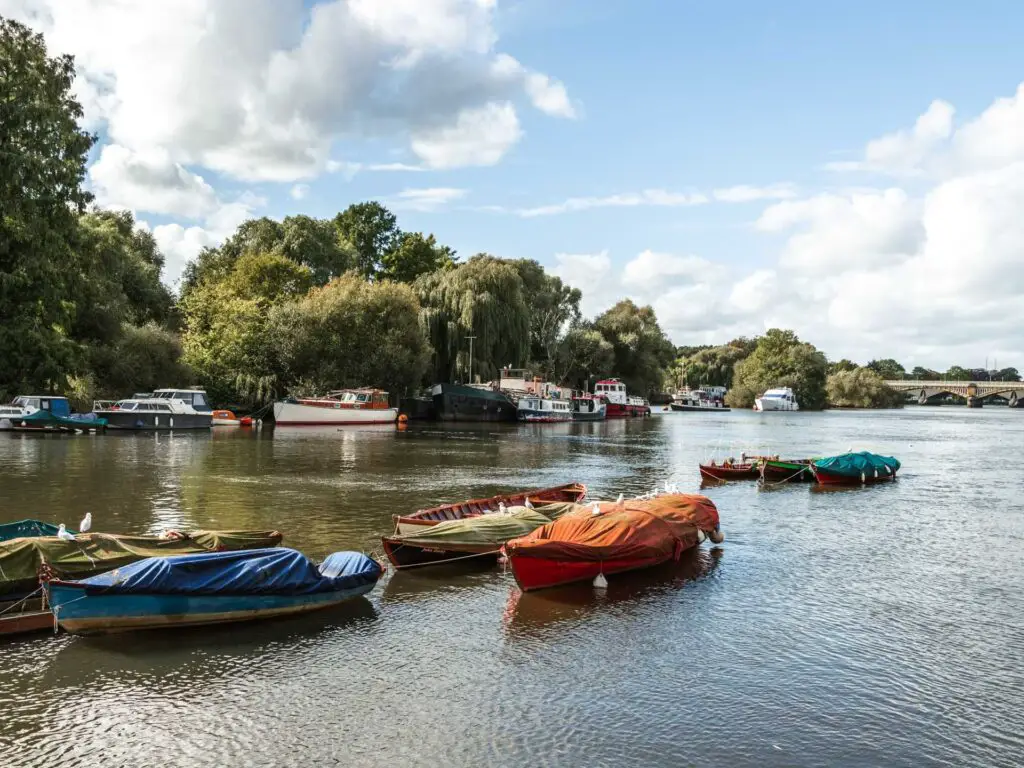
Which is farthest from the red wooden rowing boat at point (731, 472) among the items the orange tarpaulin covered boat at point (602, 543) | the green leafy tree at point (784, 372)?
the green leafy tree at point (784, 372)

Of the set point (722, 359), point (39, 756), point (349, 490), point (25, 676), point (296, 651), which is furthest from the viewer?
point (722, 359)

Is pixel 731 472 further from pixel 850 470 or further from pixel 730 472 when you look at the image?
pixel 850 470

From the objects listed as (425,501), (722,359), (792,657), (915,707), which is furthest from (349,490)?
(722,359)

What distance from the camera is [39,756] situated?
9.29 metres

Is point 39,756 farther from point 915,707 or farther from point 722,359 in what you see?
point 722,359

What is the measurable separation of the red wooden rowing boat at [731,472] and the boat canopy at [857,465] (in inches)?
105

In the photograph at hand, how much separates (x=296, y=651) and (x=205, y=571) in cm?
206

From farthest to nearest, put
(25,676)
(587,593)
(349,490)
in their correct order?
(349,490) < (587,593) < (25,676)

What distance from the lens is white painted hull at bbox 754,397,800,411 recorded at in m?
132

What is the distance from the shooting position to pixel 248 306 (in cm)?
6744

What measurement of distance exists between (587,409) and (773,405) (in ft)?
188

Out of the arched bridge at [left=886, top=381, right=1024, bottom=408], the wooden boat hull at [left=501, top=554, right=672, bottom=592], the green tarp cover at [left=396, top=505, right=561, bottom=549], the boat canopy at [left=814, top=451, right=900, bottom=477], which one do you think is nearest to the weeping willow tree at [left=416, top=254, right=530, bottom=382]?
the boat canopy at [left=814, top=451, right=900, bottom=477]

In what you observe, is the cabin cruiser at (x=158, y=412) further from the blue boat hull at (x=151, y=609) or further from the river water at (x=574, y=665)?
the blue boat hull at (x=151, y=609)

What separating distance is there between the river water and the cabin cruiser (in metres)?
26.9
